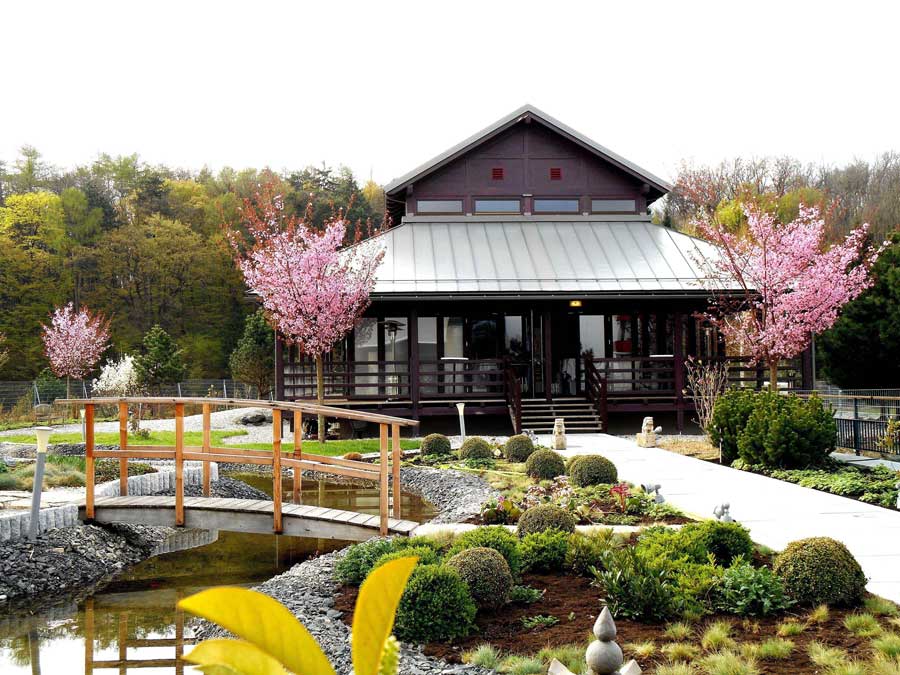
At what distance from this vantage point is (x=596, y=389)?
19578mm

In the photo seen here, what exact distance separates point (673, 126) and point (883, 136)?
442 inches

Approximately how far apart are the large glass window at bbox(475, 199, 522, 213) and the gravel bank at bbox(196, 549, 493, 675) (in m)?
15.8

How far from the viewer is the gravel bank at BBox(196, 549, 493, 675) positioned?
511cm

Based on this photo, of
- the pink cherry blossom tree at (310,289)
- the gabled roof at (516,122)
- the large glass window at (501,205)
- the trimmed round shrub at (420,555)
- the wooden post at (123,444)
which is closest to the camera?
the trimmed round shrub at (420,555)

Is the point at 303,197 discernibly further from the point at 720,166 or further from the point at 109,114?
the point at 720,166

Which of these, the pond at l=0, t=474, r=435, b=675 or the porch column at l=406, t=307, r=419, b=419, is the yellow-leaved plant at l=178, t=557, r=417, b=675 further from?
the porch column at l=406, t=307, r=419, b=419

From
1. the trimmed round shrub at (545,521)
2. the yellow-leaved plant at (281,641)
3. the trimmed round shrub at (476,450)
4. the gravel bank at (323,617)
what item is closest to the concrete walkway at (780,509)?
the trimmed round shrub at (545,521)

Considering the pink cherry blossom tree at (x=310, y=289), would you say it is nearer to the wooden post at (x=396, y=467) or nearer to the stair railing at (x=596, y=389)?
the stair railing at (x=596, y=389)

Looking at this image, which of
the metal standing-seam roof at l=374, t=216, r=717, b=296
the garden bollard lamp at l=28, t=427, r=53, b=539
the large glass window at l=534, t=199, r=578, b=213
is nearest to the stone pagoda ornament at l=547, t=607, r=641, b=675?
the garden bollard lamp at l=28, t=427, r=53, b=539

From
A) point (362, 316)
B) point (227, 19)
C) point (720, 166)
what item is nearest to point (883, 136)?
point (720, 166)

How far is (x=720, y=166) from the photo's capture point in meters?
40.3

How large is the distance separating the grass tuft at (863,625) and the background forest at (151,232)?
107 feet

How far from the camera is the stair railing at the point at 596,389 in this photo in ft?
62.2

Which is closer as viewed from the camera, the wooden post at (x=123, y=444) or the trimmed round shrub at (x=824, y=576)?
the trimmed round shrub at (x=824, y=576)
